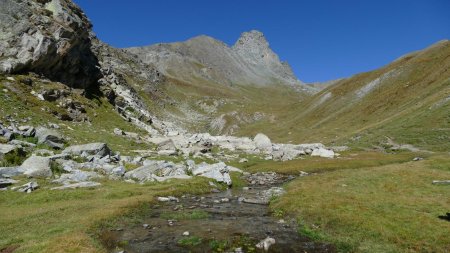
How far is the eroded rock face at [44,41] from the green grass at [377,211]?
67.6 meters

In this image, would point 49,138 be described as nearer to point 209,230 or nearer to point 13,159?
point 13,159

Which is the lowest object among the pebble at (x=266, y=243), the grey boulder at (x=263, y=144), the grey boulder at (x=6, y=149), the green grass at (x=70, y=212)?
the pebble at (x=266, y=243)

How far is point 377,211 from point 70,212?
25575mm

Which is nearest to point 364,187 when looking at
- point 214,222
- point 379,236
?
point 379,236

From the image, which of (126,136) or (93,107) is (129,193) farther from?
(93,107)

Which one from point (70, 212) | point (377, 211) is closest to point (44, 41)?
point (70, 212)

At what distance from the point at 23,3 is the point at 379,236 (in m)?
91.1

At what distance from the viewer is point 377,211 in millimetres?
28500

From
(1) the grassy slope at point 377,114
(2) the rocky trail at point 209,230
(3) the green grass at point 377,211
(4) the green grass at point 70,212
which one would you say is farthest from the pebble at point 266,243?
(1) the grassy slope at point 377,114

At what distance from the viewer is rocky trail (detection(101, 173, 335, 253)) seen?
23.6 meters

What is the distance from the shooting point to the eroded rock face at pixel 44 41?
253 ft

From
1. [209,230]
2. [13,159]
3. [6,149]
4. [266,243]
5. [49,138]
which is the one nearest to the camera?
[266,243]

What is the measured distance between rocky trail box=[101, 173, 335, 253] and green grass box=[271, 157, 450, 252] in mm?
1902

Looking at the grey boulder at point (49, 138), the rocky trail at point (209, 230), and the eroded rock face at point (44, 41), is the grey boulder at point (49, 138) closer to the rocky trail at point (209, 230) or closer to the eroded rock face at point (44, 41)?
the eroded rock face at point (44, 41)
